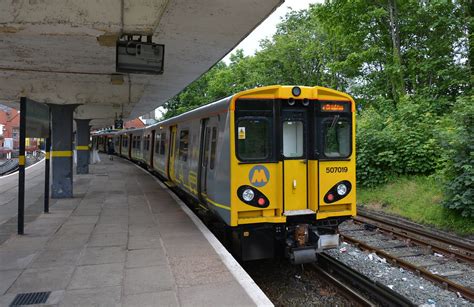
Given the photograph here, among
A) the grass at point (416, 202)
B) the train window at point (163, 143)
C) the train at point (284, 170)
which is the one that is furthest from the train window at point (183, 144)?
the grass at point (416, 202)

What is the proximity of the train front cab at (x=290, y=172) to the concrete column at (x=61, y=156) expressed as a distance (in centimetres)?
743

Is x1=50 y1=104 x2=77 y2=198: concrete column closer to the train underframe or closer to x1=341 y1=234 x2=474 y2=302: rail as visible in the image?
the train underframe

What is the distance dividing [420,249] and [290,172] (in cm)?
391

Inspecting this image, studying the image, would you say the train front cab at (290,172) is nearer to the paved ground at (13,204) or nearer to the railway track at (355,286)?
the railway track at (355,286)

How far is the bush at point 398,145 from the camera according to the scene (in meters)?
13.4

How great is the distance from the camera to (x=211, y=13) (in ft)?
19.5

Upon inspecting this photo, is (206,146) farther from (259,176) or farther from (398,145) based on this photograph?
(398,145)

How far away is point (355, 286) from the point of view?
6.48 meters

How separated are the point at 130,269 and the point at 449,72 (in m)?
15.4

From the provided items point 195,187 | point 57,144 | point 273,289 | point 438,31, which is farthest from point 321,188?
point 438,31

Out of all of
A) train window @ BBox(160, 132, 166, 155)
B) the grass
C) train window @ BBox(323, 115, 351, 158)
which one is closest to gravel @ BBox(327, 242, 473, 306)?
train window @ BBox(323, 115, 351, 158)

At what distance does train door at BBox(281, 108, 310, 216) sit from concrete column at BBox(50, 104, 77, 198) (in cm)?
806

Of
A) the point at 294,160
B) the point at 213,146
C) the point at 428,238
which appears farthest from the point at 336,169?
the point at 428,238

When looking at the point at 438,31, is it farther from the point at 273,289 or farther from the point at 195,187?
the point at 273,289
